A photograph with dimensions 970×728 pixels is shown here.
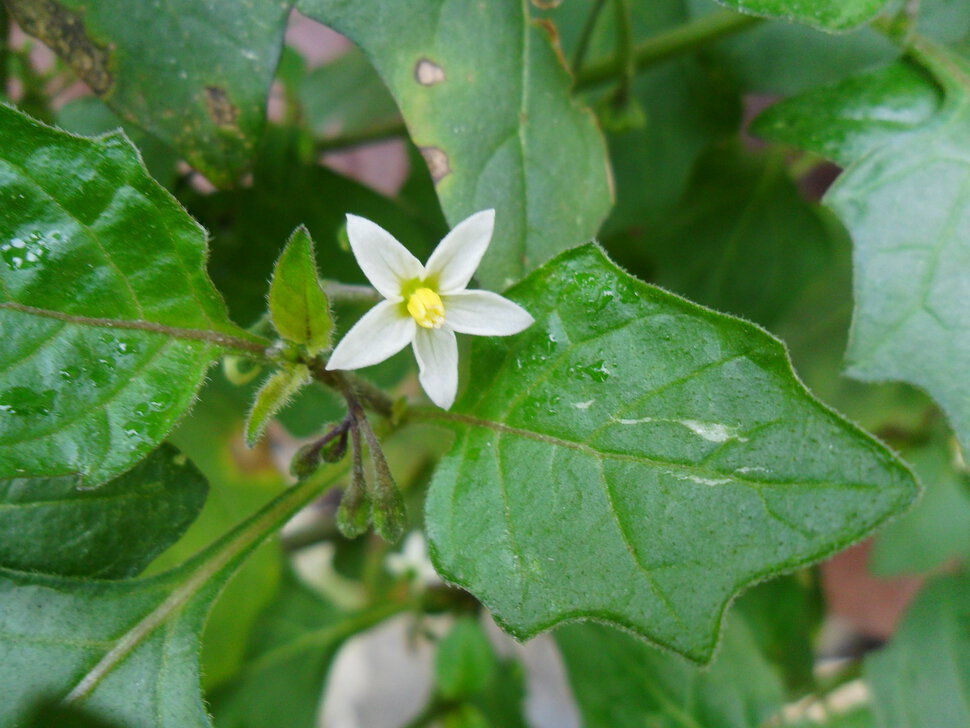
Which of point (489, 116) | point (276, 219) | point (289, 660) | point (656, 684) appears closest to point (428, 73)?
point (489, 116)

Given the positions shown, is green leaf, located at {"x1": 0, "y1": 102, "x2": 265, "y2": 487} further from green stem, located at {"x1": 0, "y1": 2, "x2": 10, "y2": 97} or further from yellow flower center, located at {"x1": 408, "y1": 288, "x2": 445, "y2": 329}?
green stem, located at {"x1": 0, "y1": 2, "x2": 10, "y2": 97}

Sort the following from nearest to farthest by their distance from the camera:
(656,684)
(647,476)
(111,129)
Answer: (647,476)
(111,129)
(656,684)

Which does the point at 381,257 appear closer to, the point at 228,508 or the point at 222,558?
the point at 222,558

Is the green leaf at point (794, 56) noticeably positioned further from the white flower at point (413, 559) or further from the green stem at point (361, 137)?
the white flower at point (413, 559)

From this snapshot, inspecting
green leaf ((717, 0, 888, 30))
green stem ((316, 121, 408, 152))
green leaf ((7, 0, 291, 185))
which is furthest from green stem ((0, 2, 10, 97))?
green leaf ((717, 0, 888, 30))

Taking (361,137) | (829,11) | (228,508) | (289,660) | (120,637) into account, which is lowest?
(289,660)

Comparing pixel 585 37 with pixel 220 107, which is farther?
pixel 585 37

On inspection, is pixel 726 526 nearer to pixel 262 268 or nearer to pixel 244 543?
pixel 244 543

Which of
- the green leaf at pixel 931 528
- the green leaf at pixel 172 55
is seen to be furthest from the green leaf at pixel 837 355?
the green leaf at pixel 172 55

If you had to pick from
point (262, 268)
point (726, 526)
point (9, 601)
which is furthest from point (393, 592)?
point (726, 526)
